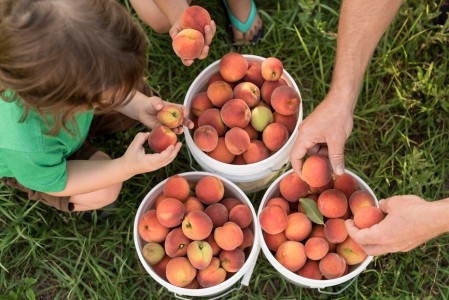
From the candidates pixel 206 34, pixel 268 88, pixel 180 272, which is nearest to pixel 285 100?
pixel 268 88

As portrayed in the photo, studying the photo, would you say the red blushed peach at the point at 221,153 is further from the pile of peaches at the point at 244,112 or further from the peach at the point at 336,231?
the peach at the point at 336,231

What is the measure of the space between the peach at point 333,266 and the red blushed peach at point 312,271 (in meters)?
0.04

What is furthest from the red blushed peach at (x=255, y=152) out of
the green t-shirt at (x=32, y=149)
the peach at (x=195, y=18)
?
the green t-shirt at (x=32, y=149)

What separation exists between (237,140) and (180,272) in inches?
19.0

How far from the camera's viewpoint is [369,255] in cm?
166

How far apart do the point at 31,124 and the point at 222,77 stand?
0.76 metres

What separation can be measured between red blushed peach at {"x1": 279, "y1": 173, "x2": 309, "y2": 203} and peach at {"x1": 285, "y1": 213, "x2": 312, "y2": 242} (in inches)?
2.6

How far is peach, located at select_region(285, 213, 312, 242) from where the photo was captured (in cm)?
175

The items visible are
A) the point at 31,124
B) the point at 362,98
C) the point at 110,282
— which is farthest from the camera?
the point at 362,98

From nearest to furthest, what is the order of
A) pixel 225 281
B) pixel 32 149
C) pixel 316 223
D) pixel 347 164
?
1. pixel 32 149
2. pixel 225 281
3. pixel 316 223
4. pixel 347 164

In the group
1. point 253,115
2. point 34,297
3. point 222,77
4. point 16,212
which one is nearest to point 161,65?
point 222,77

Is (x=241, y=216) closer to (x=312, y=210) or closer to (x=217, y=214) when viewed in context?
(x=217, y=214)

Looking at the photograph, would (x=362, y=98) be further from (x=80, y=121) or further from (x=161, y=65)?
(x=80, y=121)

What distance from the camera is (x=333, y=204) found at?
1.71 metres
